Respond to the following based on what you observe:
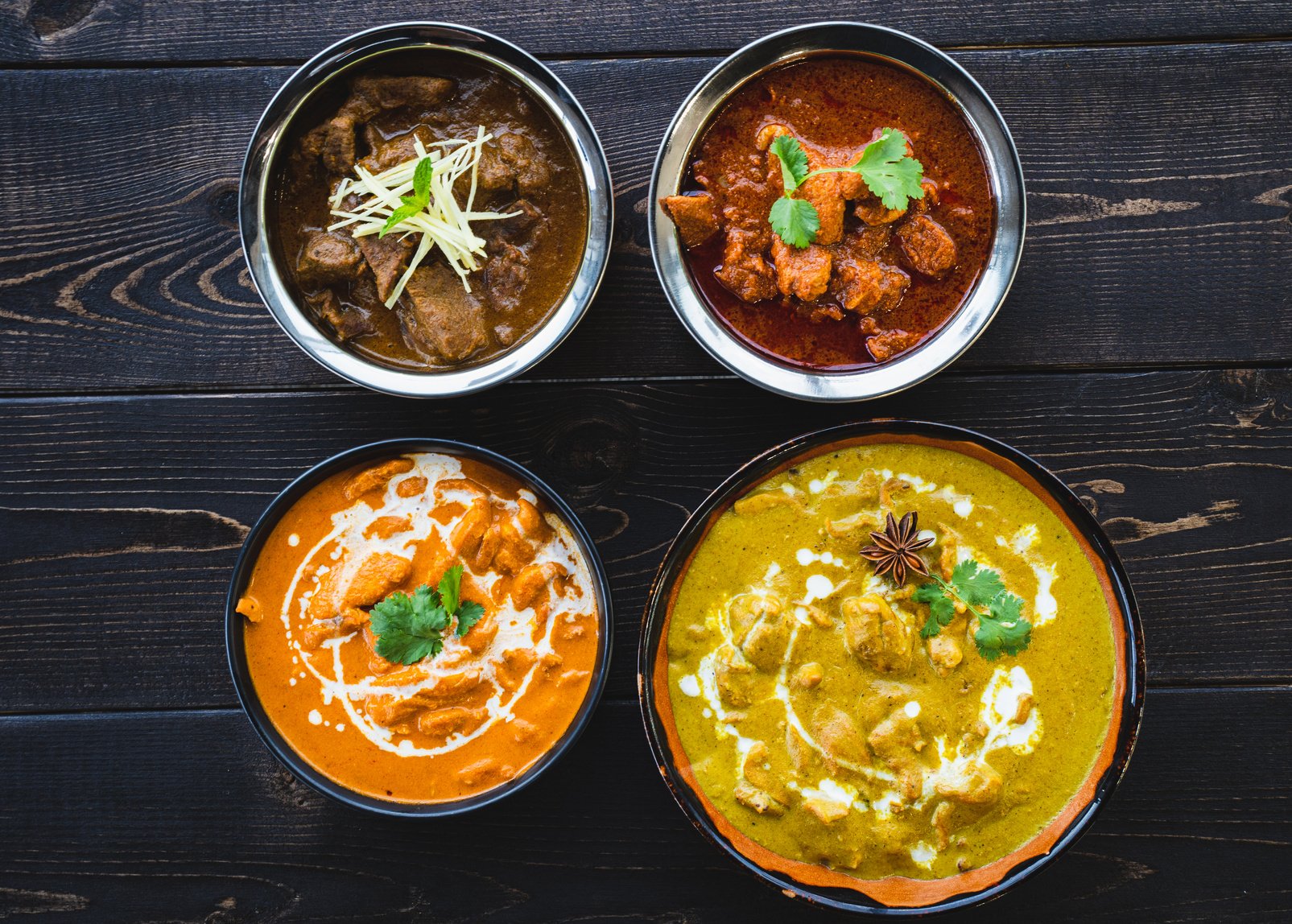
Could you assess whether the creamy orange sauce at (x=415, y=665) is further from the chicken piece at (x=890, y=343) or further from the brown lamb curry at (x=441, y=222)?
the chicken piece at (x=890, y=343)

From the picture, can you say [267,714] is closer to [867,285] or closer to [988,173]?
[867,285]

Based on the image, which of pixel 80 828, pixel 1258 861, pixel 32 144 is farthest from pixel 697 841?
pixel 32 144

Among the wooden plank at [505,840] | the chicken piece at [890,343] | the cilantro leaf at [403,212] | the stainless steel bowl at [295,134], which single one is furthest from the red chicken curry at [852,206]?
the wooden plank at [505,840]

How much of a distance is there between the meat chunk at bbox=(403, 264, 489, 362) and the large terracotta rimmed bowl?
75 centimetres

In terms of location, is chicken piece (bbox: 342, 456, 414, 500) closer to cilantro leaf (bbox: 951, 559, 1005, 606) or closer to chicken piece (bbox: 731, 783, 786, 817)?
chicken piece (bbox: 731, 783, 786, 817)

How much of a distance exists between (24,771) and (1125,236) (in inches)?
146

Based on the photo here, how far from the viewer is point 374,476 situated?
93.7 inches

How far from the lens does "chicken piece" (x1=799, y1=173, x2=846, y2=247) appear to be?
2.19 meters

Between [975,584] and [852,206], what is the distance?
102 cm

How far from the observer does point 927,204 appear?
7.39 ft

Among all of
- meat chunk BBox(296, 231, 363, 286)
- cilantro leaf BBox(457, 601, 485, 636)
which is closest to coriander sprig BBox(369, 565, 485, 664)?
cilantro leaf BBox(457, 601, 485, 636)

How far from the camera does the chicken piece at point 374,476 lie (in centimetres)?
237

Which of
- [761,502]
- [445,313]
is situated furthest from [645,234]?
[761,502]

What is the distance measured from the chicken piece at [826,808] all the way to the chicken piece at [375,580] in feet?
4.03
